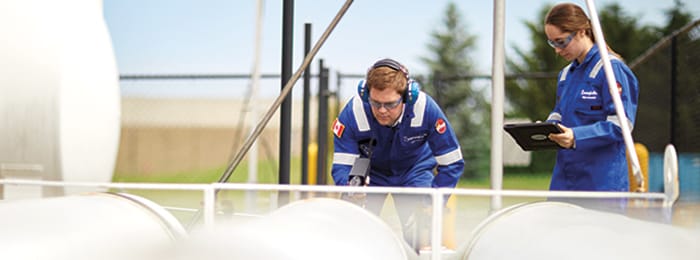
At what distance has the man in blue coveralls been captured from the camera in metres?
2.49

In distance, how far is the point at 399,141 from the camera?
8.78ft

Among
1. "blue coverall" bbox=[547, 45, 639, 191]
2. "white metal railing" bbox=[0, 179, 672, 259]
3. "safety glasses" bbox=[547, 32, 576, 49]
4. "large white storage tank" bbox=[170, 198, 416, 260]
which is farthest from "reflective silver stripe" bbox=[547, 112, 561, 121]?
"large white storage tank" bbox=[170, 198, 416, 260]

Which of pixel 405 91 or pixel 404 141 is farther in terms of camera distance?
pixel 404 141

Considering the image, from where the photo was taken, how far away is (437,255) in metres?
1.69

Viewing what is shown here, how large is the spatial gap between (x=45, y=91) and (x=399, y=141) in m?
1.57

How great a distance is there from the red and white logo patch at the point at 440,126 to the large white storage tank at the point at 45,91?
1.61m

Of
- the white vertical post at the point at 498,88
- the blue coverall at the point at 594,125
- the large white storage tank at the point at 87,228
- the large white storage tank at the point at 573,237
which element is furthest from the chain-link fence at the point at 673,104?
the large white storage tank at the point at 87,228

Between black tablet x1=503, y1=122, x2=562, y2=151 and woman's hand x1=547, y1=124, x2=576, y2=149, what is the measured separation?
0.6 inches

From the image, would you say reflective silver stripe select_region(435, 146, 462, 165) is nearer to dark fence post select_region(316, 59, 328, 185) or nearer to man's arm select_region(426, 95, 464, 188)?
man's arm select_region(426, 95, 464, 188)

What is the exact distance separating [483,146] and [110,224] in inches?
591

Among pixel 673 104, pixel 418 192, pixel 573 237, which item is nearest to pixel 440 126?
pixel 418 192

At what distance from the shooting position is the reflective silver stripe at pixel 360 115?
2611 mm

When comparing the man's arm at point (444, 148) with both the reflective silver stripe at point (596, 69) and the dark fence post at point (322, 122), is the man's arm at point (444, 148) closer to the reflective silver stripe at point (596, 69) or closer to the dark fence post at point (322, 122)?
→ the reflective silver stripe at point (596, 69)

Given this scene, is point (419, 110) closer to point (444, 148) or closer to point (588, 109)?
point (444, 148)
